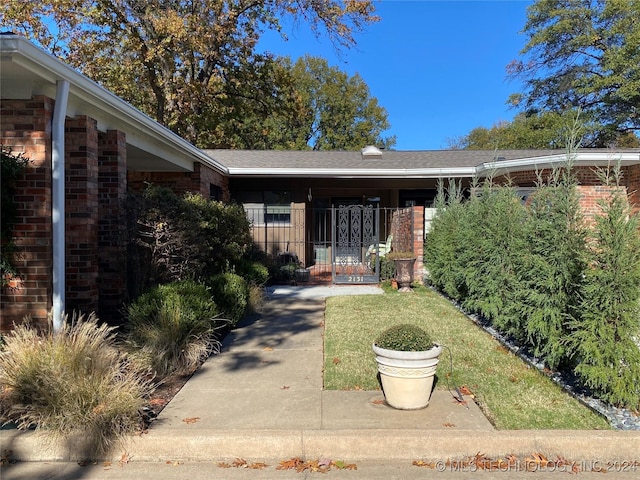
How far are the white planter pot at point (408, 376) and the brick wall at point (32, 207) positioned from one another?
12.7ft

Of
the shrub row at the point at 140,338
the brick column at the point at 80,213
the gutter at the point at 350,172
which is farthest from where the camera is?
the gutter at the point at 350,172

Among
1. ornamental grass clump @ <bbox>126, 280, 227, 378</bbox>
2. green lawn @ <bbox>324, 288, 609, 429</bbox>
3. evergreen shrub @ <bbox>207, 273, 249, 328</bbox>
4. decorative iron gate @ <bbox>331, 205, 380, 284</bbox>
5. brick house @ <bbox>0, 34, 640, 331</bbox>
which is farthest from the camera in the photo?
decorative iron gate @ <bbox>331, 205, 380, 284</bbox>

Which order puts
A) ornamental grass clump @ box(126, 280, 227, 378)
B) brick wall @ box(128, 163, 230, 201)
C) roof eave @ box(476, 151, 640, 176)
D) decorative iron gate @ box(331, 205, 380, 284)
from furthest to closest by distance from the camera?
→ decorative iron gate @ box(331, 205, 380, 284)
brick wall @ box(128, 163, 230, 201)
roof eave @ box(476, 151, 640, 176)
ornamental grass clump @ box(126, 280, 227, 378)

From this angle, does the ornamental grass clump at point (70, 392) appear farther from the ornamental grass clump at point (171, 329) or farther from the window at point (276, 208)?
the window at point (276, 208)

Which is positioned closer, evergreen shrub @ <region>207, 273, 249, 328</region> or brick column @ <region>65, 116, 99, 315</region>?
brick column @ <region>65, 116, 99, 315</region>

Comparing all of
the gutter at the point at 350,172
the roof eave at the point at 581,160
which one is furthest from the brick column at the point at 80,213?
the gutter at the point at 350,172

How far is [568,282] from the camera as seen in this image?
4832 mm

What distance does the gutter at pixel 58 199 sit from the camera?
16.2ft

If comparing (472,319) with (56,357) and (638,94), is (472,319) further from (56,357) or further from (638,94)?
(638,94)

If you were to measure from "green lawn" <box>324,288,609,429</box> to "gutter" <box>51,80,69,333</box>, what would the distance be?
121 inches

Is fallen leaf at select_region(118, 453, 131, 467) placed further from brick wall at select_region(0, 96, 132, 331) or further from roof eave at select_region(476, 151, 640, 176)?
roof eave at select_region(476, 151, 640, 176)

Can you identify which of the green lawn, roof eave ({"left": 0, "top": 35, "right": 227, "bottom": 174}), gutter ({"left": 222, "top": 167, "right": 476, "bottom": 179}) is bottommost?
the green lawn

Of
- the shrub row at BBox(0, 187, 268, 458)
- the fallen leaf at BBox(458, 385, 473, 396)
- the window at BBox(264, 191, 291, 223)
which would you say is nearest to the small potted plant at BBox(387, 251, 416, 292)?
the shrub row at BBox(0, 187, 268, 458)

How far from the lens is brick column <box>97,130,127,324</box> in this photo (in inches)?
250
